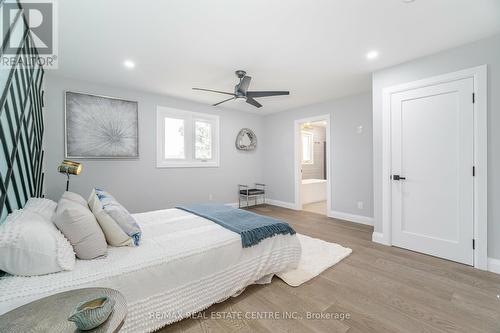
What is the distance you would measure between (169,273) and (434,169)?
127 inches

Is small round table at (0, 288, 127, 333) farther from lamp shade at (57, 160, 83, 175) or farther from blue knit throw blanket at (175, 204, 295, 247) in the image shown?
lamp shade at (57, 160, 83, 175)

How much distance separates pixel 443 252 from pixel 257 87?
3.54 m

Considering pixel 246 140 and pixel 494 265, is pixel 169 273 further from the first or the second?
pixel 246 140

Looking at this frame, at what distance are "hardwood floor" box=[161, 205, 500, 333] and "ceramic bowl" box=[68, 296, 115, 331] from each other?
38.8 inches

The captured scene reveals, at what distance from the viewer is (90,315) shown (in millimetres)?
755

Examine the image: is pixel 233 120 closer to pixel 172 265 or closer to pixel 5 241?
pixel 172 265

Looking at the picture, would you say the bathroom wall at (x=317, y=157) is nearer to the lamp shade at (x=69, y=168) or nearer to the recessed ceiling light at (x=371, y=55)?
the recessed ceiling light at (x=371, y=55)

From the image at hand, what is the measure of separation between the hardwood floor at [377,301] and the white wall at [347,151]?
1.69 meters

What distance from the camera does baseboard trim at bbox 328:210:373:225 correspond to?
4.07m

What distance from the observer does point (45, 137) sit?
3.17m

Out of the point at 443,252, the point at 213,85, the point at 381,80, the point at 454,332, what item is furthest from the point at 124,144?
the point at 443,252

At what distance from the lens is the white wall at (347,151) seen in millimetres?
4098

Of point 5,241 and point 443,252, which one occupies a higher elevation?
point 5,241

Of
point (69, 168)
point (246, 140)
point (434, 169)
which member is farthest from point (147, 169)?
point (434, 169)
